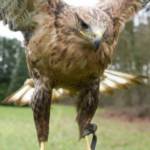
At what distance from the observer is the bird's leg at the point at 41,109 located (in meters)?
5.19

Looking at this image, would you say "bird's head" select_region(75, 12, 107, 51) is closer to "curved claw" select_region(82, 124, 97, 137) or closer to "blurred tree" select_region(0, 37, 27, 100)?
"curved claw" select_region(82, 124, 97, 137)

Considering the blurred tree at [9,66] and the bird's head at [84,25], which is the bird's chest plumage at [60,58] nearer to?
the bird's head at [84,25]

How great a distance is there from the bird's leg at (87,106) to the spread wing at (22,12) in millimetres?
650

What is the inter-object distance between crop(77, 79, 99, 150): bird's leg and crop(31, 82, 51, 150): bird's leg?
0.87ft

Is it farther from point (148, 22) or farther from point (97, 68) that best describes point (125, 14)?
point (148, 22)

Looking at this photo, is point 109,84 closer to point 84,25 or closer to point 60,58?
point 60,58

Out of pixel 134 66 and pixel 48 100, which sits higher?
pixel 48 100

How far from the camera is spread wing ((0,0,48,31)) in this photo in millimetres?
5065

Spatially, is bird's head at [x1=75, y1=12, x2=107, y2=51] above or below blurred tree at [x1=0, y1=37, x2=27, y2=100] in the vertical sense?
above

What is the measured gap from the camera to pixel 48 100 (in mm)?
5227

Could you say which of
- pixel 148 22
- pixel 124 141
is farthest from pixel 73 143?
pixel 148 22

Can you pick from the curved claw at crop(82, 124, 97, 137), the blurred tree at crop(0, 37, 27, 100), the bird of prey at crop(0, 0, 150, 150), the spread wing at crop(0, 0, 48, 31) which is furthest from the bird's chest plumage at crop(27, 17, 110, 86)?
the blurred tree at crop(0, 37, 27, 100)

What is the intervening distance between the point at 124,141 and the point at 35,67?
367 inches

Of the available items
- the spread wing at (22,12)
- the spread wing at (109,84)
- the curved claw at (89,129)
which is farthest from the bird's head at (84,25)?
the spread wing at (109,84)
